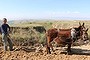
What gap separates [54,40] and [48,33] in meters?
0.53

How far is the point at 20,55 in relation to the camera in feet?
42.9

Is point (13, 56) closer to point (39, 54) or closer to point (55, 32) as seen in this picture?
point (39, 54)

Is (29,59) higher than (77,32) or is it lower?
lower

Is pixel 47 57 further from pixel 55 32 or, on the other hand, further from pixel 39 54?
pixel 55 32

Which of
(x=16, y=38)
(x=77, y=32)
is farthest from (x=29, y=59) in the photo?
(x=16, y=38)

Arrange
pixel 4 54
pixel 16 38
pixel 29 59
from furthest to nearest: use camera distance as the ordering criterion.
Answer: pixel 16 38 → pixel 4 54 → pixel 29 59

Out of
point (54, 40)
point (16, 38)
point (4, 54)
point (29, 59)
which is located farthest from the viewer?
point (16, 38)

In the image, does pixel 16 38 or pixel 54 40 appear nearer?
pixel 54 40

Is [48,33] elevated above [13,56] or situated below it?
above

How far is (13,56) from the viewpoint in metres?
12.9

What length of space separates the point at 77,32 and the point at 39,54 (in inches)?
93.5

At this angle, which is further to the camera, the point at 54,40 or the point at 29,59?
the point at 54,40

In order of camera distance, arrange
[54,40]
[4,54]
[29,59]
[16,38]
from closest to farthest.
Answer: [29,59], [4,54], [54,40], [16,38]

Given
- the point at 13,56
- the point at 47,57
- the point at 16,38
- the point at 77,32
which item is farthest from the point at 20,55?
the point at 16,38
